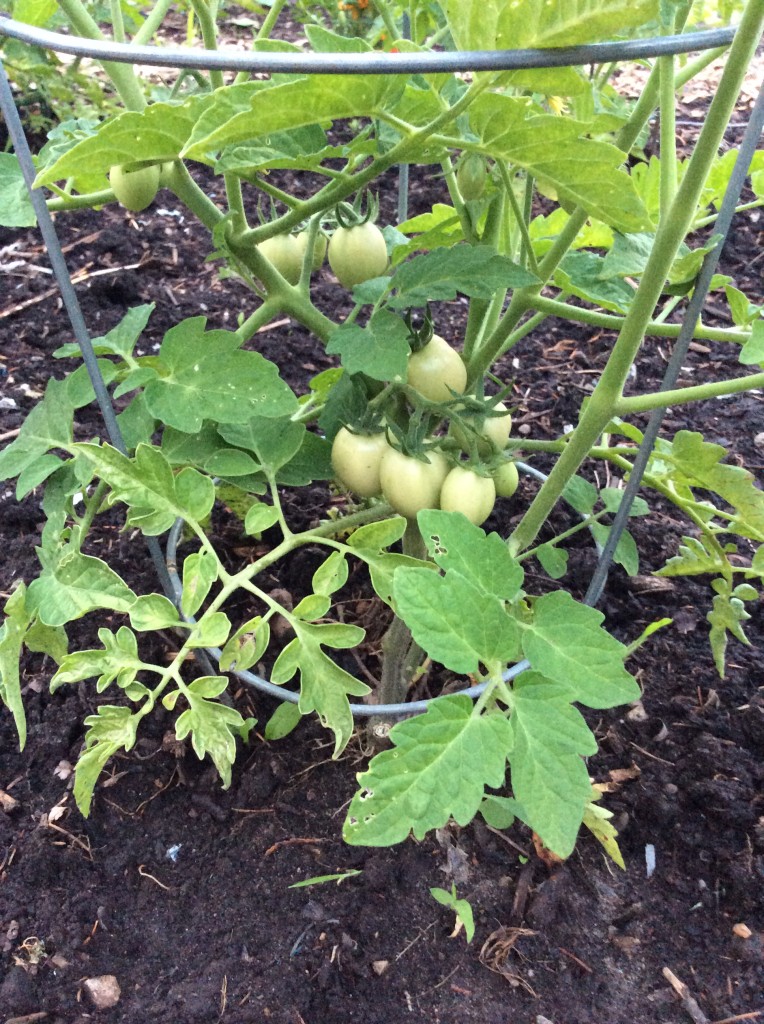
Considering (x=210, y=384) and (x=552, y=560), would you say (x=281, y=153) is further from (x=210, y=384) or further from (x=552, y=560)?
(x=552, y=560)

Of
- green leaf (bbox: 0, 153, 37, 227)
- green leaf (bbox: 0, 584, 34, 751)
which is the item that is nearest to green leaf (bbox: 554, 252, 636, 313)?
green leaf (bbox: 0, 153, 37, 227)

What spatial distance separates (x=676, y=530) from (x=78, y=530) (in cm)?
103

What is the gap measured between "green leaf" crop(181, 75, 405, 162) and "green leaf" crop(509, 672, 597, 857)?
0.46 m

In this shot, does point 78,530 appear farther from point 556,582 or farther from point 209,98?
point 556,582

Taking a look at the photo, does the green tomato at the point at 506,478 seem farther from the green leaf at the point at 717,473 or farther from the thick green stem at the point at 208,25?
the thick green stem at the point at 208,25

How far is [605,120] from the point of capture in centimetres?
56

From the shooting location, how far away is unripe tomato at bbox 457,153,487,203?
732 millimetres

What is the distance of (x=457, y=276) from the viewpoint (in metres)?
0.75

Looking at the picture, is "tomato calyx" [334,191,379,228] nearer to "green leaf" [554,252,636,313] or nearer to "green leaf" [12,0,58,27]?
"green leaf" [554,252,636,313]

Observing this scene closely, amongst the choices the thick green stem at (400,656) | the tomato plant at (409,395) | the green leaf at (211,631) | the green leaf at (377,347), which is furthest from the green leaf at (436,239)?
the green leaf at (211,631)

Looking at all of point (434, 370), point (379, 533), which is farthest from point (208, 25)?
point (379, 533)

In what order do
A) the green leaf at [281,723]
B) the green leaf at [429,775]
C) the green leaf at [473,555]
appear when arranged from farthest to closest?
1. the green leaf at [281,723]
2. the green leaf at [473,555]
3. the green leaf at [429,775]

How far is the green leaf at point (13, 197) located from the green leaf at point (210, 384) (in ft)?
0.58

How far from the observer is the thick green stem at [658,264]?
572 mm
